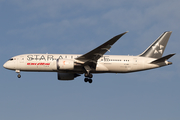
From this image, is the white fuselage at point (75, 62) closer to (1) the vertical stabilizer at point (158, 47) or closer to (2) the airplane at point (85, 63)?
(2) the airplane at point (85, 63)

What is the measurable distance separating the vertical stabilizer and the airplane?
3.43 ft

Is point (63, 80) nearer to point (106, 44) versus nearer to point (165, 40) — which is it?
point (106, 44)

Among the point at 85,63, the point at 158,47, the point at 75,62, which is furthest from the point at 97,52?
the point at 158,47

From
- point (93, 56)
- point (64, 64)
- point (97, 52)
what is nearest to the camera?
point (97, 52)

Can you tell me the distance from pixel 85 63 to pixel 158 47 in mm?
12007

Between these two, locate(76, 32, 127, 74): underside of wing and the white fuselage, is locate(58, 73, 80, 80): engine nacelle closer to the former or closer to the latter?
the white fuselage

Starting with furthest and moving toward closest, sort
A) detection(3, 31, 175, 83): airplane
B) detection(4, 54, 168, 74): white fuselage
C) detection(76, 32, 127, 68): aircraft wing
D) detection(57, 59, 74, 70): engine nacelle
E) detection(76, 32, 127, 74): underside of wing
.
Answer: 1. detection(4, 54, 168, 74): white fuselage
2. detection(3, 31, 175, 83): airplane
3. detection(57, 59, 74, 70): engine nacelle
4. detection(76, 32, 127, 74): underside of wing
5. detection(76, 32, 127, 68): aircraft wing

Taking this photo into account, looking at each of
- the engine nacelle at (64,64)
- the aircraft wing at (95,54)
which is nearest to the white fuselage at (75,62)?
the engine nacelle at (64,64)

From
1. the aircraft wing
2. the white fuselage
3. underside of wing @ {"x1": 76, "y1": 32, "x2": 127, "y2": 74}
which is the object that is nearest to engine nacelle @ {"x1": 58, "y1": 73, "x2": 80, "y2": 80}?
the white fuselage

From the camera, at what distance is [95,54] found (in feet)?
142

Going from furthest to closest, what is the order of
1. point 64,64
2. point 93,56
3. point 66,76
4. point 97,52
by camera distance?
1. point 66,76
2. point 93,56
3. point 64,64
4. point 97,52

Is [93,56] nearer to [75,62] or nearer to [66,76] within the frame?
[75,62]

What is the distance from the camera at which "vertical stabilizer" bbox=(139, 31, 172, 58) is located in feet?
159

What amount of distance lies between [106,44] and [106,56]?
5.18 metres
